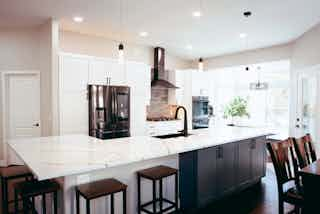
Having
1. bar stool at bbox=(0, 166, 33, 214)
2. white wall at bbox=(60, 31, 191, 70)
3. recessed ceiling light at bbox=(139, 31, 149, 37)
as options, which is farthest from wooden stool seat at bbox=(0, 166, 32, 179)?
recessed ceiling light at bbox=(139, 31, 149, 37)

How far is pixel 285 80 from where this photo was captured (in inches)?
333

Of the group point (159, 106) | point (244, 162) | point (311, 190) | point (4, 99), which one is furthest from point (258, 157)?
point (4, 99)

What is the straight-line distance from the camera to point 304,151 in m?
2.67

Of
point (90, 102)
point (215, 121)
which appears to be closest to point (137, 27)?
point (90, 102)

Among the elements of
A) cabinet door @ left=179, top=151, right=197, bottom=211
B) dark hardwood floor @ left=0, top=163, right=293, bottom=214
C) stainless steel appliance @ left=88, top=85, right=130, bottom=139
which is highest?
stainless steel appliance @ left=88, top=85, right=130, bottom=139

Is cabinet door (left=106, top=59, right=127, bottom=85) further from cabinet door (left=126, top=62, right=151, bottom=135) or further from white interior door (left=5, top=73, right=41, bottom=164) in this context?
white interior door (left=5, top=73, right=41, bottom=164)

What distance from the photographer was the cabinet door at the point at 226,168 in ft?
Result: 10.2

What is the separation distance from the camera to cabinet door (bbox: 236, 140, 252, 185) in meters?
3.45

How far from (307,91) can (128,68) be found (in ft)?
13.1

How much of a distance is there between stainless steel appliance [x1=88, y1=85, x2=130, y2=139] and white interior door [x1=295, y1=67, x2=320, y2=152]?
394 cm

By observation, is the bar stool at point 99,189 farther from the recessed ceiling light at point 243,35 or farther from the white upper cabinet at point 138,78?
the recessed ceiling light at point 243,35

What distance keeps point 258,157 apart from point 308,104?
230 centimetres

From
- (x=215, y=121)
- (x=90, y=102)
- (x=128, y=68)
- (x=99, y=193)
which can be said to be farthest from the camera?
(x=215, y=121)

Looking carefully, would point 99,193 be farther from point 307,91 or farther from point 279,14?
point 307,91
